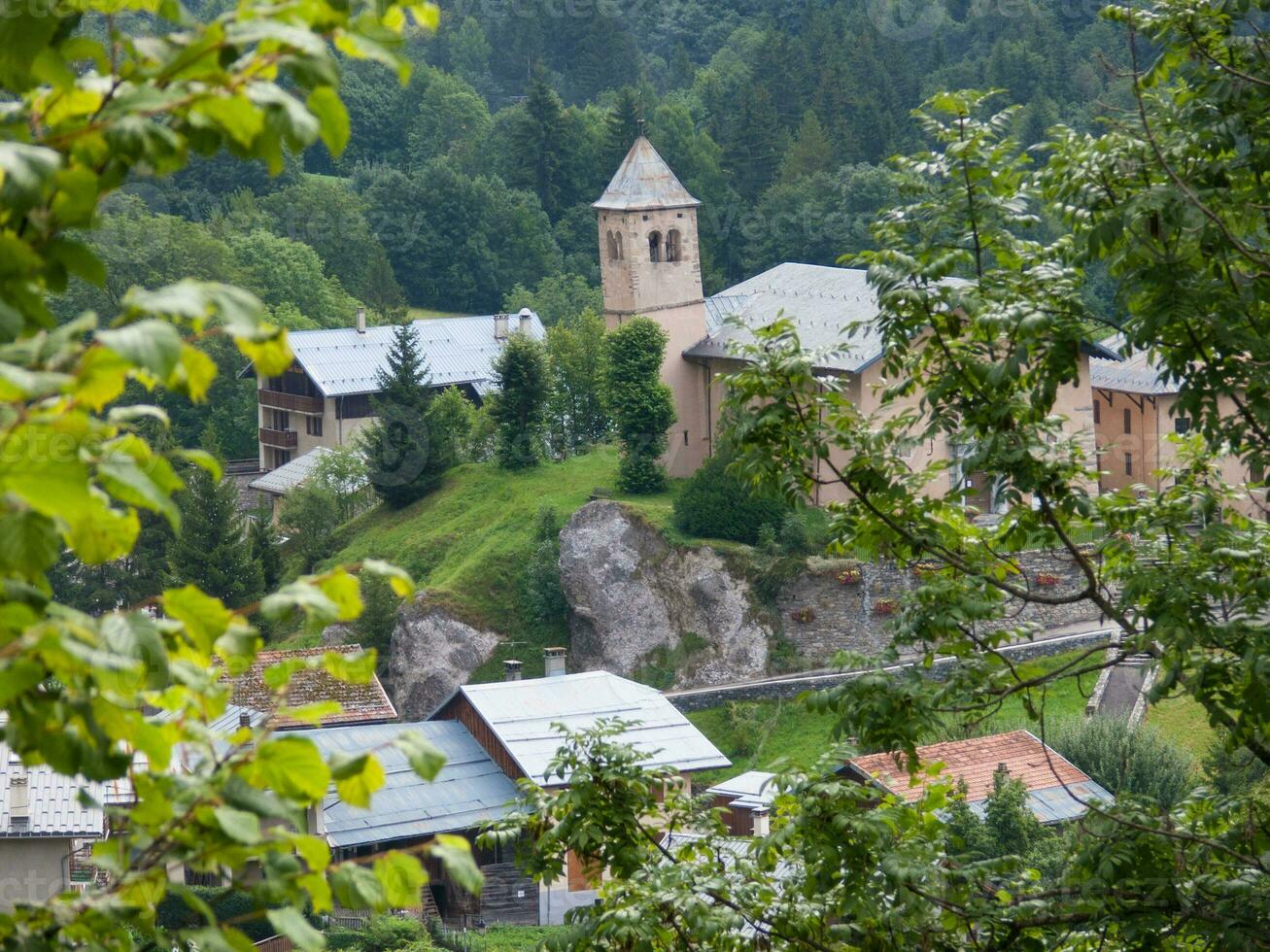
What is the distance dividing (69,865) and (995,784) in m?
12.7

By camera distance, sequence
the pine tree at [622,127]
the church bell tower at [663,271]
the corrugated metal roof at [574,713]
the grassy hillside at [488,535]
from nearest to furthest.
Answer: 1. the corrugated metal roof at [574,713]
2. the grassy hillside at [488,535]
3. the church bell tower at [663,271]
4. the pine tree at [622,127]

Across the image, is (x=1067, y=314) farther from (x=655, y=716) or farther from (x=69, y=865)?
(x=655, y=716)

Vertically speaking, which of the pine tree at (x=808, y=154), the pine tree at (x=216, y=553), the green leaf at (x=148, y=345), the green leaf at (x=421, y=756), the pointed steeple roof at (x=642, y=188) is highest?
the pine tree at (x=808, y=154)

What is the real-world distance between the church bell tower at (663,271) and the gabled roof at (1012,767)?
536 inches

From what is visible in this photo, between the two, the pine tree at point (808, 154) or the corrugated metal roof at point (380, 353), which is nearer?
the corrugated metal roof at point (380, 353)

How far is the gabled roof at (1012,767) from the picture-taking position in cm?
2605

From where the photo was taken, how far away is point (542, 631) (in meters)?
37.2

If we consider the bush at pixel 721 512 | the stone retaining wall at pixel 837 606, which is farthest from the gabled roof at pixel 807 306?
the stone retaining wall at pixel 837 606

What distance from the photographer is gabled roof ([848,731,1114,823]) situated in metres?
26.0

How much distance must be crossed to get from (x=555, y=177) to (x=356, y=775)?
72.9 meters

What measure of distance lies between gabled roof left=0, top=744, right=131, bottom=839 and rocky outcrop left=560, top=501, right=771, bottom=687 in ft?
51.8

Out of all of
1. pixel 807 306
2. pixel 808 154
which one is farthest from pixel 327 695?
pixel 808 154

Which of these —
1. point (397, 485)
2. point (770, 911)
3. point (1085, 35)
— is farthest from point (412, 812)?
point (1085, 35)

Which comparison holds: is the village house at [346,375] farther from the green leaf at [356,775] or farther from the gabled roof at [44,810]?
the green leaf at [356,775]
